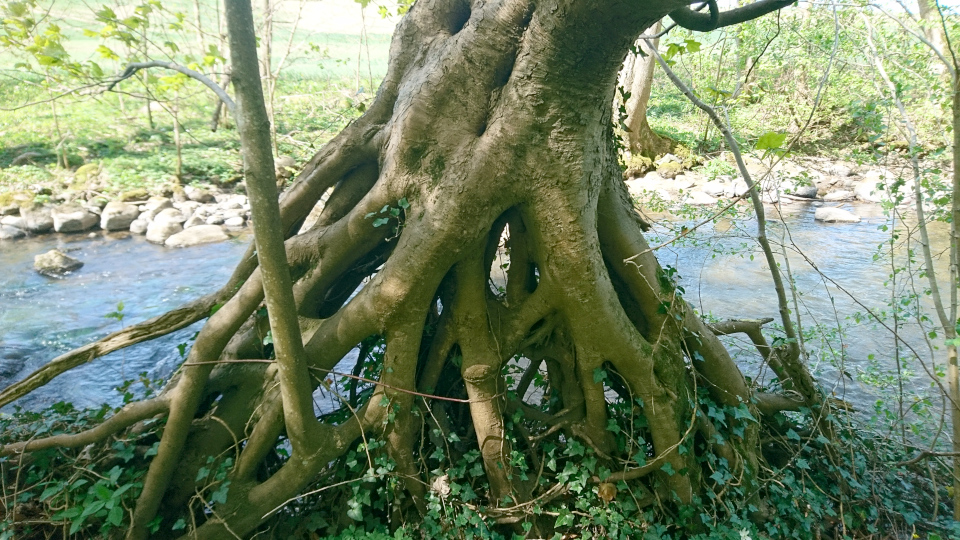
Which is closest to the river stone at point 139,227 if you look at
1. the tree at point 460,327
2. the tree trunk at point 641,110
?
the tree at point 460,327

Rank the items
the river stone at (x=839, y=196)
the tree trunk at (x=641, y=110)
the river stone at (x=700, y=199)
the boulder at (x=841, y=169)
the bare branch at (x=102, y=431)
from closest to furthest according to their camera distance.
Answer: the bare branch at (x=102, y=431)
the tree trunk at (x=641, y=110)
the river stone at (x=700, y=199)
the river stone at (x=839, y=196)
the boulder at (x=841, y=169)

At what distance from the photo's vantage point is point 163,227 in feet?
33.9

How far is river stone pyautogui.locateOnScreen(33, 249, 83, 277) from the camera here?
27.4 ft

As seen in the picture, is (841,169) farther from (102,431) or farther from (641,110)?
(102,431)

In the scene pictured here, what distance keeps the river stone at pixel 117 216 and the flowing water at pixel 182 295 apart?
1.75 feet

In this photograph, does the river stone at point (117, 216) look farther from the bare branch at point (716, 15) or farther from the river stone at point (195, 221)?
the bare branch at point (716, 15)

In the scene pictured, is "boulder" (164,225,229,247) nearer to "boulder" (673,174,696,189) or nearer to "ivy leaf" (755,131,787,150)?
"boulder" (673,174,696,189)

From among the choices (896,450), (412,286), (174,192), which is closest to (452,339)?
(412,286)

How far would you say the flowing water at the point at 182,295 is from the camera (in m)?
5.36

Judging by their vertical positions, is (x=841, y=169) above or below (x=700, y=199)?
above

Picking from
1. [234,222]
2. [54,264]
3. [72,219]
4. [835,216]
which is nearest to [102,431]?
[54,264]

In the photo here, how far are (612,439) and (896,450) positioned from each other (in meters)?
2.14

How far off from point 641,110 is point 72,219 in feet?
38.9

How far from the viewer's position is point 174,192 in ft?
39.6
